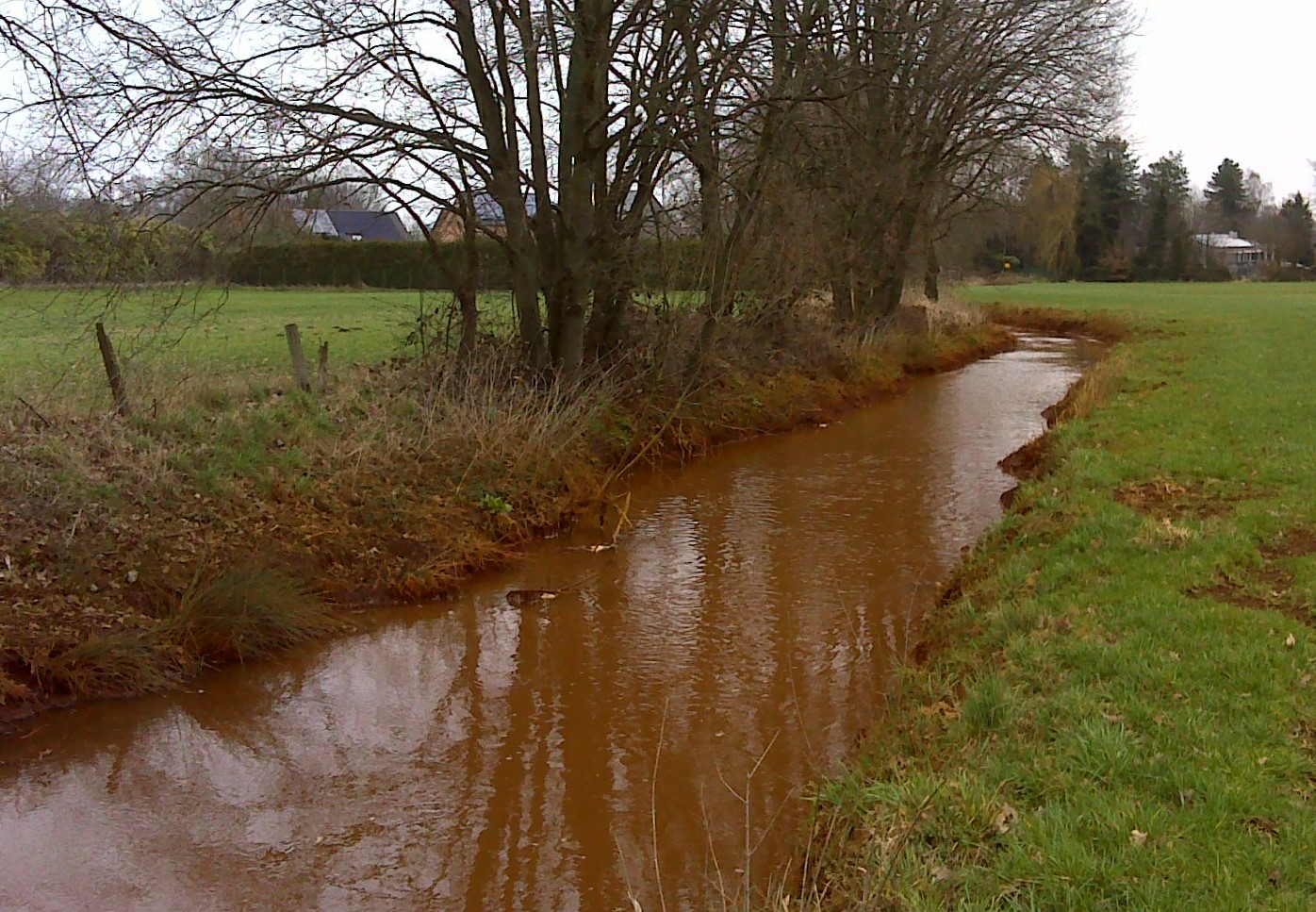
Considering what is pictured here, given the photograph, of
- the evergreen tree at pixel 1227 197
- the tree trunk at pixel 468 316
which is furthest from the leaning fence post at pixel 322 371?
the evergreen tree at pixel 1227 197

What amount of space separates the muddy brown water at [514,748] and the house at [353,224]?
17.2ft

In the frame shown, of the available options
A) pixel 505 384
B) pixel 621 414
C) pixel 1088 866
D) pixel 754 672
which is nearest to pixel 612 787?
pixel 754 672

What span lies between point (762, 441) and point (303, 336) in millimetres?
9015

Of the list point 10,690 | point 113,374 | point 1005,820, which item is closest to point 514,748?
point 1005,820

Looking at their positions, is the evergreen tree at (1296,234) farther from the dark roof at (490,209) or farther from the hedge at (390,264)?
the dark roof at (490,209)

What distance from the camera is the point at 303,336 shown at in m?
19.5

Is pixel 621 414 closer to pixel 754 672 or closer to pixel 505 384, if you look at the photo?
pixel 505 384

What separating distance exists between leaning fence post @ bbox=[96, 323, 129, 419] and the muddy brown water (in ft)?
11.9

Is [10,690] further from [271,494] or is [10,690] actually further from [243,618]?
[271,494]

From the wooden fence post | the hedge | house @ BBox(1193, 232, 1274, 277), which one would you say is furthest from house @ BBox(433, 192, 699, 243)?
house @ BBox(1193, 232, 1274, 277)

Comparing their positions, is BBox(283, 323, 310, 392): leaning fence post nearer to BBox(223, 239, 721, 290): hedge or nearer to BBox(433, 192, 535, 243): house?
BBox(223, 239, 721, 290): hedge

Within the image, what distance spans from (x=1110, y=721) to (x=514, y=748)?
327 cm

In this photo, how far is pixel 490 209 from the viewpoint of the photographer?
1407cm

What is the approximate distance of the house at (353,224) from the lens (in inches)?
495
